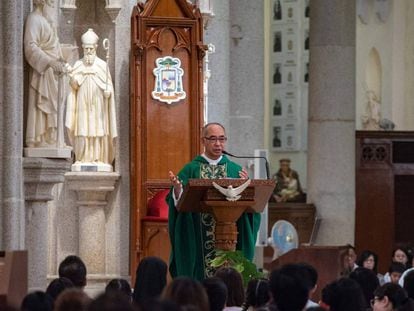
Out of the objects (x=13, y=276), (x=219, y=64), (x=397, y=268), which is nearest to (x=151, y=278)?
(x=13, y=276)

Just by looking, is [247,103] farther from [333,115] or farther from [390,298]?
[390,298]

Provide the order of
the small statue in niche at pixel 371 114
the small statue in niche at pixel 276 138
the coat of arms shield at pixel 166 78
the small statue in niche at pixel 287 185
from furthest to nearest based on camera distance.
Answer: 1. the small statue in niche at pixel 276 138
2. the small statue in niche at pixel 371 114
3. the small statue in niche at pixel 287 185
4. the coat of arms shield at pixel 166 78

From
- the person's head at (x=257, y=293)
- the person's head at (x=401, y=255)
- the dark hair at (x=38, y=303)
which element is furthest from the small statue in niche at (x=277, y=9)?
the dark hair at (x=38, y=303)

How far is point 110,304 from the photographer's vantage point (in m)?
6.39

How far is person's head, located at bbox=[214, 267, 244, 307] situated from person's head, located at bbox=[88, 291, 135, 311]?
3.89 meters

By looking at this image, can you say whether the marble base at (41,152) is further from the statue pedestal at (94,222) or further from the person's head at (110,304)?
the person's head at (110,304)

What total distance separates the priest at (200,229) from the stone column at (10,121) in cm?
155

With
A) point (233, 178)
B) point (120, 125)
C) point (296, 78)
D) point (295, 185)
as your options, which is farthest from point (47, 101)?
point (296, 78)

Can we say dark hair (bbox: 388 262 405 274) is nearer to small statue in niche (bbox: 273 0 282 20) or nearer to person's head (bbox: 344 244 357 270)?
person's head (bbox: 344 244 357 270)

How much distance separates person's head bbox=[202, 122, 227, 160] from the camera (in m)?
12.9

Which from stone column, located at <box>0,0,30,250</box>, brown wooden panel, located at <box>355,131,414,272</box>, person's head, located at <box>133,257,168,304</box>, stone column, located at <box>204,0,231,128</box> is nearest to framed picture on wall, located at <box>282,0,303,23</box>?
brown wooden panel, located at <box>355,131,414,272</box>

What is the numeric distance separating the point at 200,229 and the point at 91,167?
5.26 metres

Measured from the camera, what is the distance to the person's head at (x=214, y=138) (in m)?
12.9

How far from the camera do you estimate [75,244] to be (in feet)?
62.3
